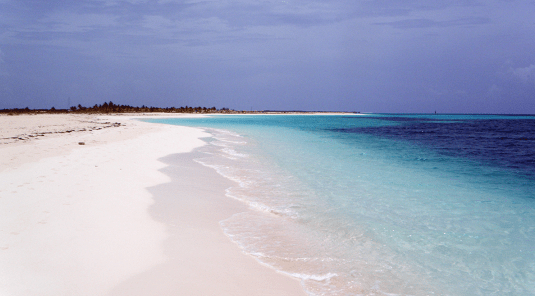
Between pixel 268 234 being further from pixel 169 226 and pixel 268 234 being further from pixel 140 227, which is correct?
pixel 140 227

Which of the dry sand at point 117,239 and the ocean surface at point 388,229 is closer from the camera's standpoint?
the dry sand at point 117,239

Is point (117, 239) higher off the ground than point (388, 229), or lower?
higher

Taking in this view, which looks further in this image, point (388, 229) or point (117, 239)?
point (388, 229)

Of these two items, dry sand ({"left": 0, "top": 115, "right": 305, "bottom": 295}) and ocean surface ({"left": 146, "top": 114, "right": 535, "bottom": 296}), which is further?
ocean surface ({"left": 146, "top": 114, "right": 535, "bottom": 296})

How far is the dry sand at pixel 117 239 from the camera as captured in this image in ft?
10.0

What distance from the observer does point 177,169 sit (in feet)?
30.7

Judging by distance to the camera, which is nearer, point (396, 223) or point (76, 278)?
point (76, 278)

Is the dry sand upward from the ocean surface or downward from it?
upward

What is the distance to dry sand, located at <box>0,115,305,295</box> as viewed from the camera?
3059 millimetres

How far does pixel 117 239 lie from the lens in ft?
13.1

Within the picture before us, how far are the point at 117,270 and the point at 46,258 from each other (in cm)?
85

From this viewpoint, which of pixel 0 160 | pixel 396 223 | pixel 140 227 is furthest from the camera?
pixel 0 160

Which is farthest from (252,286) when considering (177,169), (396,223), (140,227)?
(177,169)

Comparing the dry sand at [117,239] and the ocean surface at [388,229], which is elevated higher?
the dry sand at [117,239]
